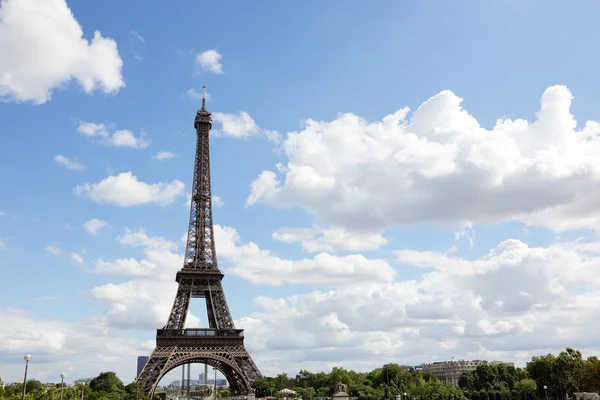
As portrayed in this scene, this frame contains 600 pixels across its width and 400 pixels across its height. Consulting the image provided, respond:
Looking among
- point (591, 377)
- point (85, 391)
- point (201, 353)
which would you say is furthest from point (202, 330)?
point (591, 377)

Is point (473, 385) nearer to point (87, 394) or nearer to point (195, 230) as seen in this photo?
point (195, 230)

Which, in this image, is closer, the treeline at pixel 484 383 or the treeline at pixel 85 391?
the treeline at pixel 85 391

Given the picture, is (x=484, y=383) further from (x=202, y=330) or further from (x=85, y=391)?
(x=85, y=391)

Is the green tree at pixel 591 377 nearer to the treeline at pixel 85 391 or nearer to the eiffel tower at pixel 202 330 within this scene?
the eiffel tower at pixel 202 330

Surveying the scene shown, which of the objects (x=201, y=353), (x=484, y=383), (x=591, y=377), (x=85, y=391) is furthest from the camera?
(x=484, y=383)

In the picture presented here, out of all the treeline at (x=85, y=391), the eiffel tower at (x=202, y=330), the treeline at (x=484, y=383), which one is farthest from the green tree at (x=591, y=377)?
the treeline at (x=85, y=391)

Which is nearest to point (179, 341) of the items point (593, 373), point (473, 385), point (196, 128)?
point (196, 128)
